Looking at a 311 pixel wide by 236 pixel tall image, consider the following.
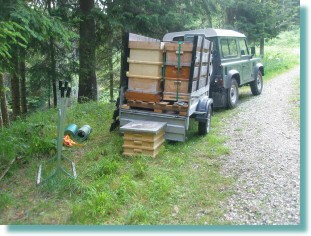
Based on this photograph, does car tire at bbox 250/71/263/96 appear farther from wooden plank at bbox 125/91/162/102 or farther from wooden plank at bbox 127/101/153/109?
wooden plank at bbox 127/101/153/109

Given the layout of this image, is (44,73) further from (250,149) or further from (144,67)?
(250,149)

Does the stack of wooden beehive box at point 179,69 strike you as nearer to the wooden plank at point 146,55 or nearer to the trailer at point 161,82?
the trailer at point 161,82

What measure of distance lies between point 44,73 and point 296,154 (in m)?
7.99

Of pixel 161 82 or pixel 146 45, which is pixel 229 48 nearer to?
pixel 161 82

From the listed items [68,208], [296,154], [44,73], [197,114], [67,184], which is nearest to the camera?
[68,208]

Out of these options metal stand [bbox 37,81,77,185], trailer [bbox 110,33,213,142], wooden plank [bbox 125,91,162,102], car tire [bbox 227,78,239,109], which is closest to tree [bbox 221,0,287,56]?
car tire [bbox 227,78,239,109]

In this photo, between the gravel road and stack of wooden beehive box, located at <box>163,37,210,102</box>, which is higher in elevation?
stack of wooden beehive box, located at <box>163,37,210,102</box>

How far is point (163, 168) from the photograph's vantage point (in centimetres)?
557

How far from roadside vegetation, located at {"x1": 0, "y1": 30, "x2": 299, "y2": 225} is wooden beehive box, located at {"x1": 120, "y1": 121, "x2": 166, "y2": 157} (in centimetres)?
16

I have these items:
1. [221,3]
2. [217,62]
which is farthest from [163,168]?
[221,3]

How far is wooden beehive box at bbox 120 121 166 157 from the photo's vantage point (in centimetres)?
591

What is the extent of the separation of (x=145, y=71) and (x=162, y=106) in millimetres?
768

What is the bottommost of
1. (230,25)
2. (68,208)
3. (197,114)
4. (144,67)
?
(68,208)

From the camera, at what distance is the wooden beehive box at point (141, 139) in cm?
591
